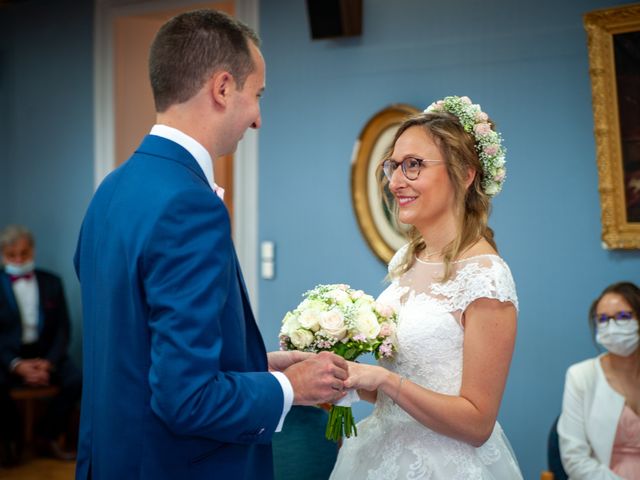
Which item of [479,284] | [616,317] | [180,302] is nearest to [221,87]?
[180,302]

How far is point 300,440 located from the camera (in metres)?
2.80

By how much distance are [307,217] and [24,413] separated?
2864mm

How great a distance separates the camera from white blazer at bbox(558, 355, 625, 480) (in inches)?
132

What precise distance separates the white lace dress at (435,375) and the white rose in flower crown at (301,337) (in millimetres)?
322

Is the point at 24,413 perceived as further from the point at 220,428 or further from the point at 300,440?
the point at 220,428

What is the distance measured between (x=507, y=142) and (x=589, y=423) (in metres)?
1.51

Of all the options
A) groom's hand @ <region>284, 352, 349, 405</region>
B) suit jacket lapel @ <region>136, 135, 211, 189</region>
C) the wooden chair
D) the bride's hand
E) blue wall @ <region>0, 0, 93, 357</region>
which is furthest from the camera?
blue wall @ <region>0, 0, 93, 357</region>

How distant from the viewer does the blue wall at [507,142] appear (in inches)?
157

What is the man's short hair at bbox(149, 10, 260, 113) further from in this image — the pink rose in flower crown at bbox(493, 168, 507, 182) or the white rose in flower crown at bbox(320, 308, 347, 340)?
the pink rose in flower crown at bbox(493, 168, 507, 182)

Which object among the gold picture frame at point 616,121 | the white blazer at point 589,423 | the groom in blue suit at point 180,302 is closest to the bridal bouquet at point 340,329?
the groom in blue suit at point 180,302

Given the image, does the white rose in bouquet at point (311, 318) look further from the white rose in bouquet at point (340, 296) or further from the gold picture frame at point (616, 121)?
the gold picture frame at point (616, 121)

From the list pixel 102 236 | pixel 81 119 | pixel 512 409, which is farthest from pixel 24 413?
pixel 102 236

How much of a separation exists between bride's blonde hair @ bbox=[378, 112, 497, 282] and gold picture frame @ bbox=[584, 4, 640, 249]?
5.15 feet

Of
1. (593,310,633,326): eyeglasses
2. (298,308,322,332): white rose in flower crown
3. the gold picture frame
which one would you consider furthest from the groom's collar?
the gold picture frame
